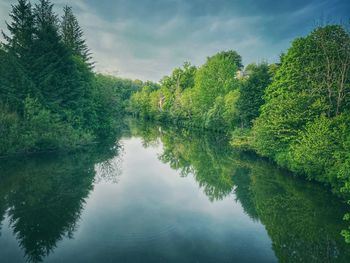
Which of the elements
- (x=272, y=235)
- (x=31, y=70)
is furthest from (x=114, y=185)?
(x=31, y=70)

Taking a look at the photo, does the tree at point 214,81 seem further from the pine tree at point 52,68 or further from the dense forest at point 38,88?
the pine tree at point 52,68

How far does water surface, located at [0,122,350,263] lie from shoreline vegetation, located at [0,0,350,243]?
1946 mm

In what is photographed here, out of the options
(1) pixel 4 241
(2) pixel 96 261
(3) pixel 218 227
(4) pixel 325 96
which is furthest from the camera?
(4) pixel 325 96

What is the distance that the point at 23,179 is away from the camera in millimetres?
18031

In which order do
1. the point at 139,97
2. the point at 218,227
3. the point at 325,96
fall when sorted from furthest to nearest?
the point at 139,97, the point at 325,96, the point at 218,227

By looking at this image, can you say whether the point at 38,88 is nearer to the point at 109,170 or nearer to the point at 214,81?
the point at 109,170

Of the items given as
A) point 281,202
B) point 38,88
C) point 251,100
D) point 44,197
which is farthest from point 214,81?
point 44,197

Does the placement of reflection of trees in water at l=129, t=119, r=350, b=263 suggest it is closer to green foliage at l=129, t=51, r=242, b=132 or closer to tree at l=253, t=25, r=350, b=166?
tree at l=253, t=25, r=350, b=166

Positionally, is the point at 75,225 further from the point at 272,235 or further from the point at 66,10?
the point at 66,10

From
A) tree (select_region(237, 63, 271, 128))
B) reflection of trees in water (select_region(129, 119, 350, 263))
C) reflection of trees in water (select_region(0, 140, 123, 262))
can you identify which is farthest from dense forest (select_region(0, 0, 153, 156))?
tree (select_region(237, 63, 271, 128))

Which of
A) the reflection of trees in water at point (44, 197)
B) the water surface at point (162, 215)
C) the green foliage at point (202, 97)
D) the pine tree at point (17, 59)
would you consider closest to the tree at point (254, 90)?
the green foliage at point (202, 97)

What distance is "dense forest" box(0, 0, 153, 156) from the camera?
2514cm

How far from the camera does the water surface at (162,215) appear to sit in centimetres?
1013

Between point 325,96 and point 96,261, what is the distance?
20.0 metres
